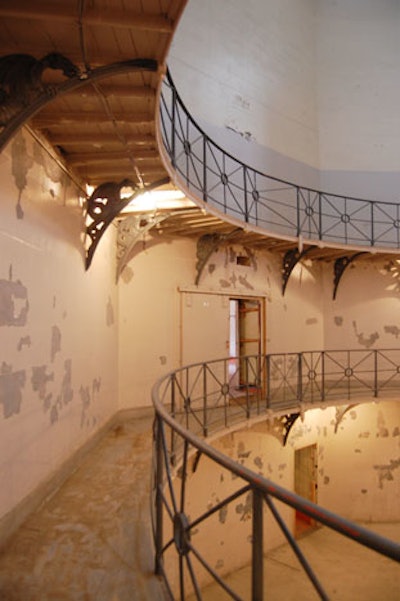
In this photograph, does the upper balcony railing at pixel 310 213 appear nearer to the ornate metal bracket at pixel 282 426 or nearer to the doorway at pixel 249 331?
the doorway at pixel 249 331

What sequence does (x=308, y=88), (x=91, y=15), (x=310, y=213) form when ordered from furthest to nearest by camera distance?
(x=308, y=88), (x=310, y=213), (x=91, y=15)

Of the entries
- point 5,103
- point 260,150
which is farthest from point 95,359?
point 260,150

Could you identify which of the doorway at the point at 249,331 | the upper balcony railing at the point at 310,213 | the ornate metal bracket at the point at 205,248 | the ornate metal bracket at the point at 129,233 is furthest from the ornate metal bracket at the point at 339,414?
the ornate metal bracket at the point at 129,233

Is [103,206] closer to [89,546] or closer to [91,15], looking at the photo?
[91,15]

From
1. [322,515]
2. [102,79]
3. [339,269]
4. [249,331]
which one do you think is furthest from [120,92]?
[339,269]

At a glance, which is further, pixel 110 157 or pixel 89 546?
pixel 110 157

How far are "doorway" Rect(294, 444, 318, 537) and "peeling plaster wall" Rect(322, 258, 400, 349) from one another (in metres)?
2.34

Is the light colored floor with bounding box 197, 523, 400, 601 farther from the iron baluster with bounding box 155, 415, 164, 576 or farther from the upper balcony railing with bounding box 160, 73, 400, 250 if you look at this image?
the upper balcony railing with bounding box 160, 73, 400, 250

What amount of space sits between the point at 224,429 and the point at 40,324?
3.09 meters

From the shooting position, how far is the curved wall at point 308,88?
25.0ft

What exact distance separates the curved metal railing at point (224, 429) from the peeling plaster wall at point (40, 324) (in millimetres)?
961

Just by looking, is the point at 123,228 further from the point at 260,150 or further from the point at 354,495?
the point at 354,495

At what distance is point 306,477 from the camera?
26.7 feet

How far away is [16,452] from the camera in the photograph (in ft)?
9.08
